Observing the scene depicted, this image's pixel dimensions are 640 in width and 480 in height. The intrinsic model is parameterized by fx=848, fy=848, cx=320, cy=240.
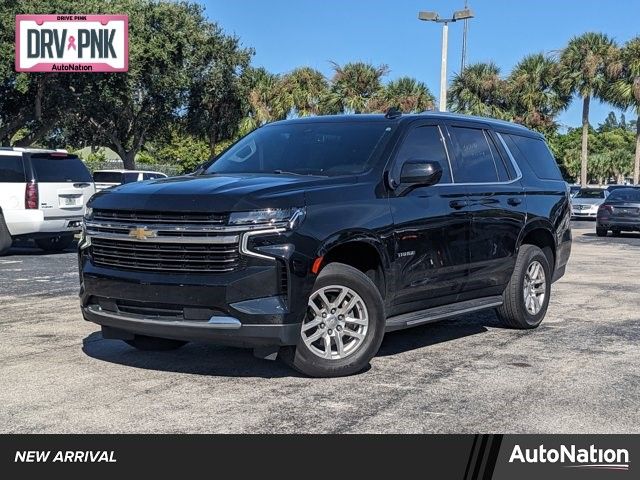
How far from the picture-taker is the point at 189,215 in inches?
214

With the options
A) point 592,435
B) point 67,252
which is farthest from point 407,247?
point 67,252

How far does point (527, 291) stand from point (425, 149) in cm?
203

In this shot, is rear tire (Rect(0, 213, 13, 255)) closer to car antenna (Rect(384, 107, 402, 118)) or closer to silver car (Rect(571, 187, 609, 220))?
car antenna (Rect(384, 107, 402, 118))

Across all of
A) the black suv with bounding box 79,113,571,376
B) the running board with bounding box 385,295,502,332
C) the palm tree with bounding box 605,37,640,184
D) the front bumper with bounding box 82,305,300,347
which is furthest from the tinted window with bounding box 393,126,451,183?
the palm tree with bounding box 605,37,640,184

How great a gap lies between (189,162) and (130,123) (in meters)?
28.1

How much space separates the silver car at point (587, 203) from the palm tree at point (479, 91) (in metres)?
9.94

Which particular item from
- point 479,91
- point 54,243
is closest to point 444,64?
point 54,243

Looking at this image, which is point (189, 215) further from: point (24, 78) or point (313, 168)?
point (24, 78)

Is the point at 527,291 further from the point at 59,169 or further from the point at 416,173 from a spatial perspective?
the point at 59,169

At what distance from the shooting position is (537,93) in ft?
154

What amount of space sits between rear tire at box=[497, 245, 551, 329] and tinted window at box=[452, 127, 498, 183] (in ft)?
2.91

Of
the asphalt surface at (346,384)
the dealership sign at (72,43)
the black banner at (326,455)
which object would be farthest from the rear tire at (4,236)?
the dealership sign at (72,43)

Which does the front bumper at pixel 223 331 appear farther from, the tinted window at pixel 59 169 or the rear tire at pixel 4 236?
the tinted window at pixel 59 169

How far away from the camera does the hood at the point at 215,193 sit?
5.42 m
